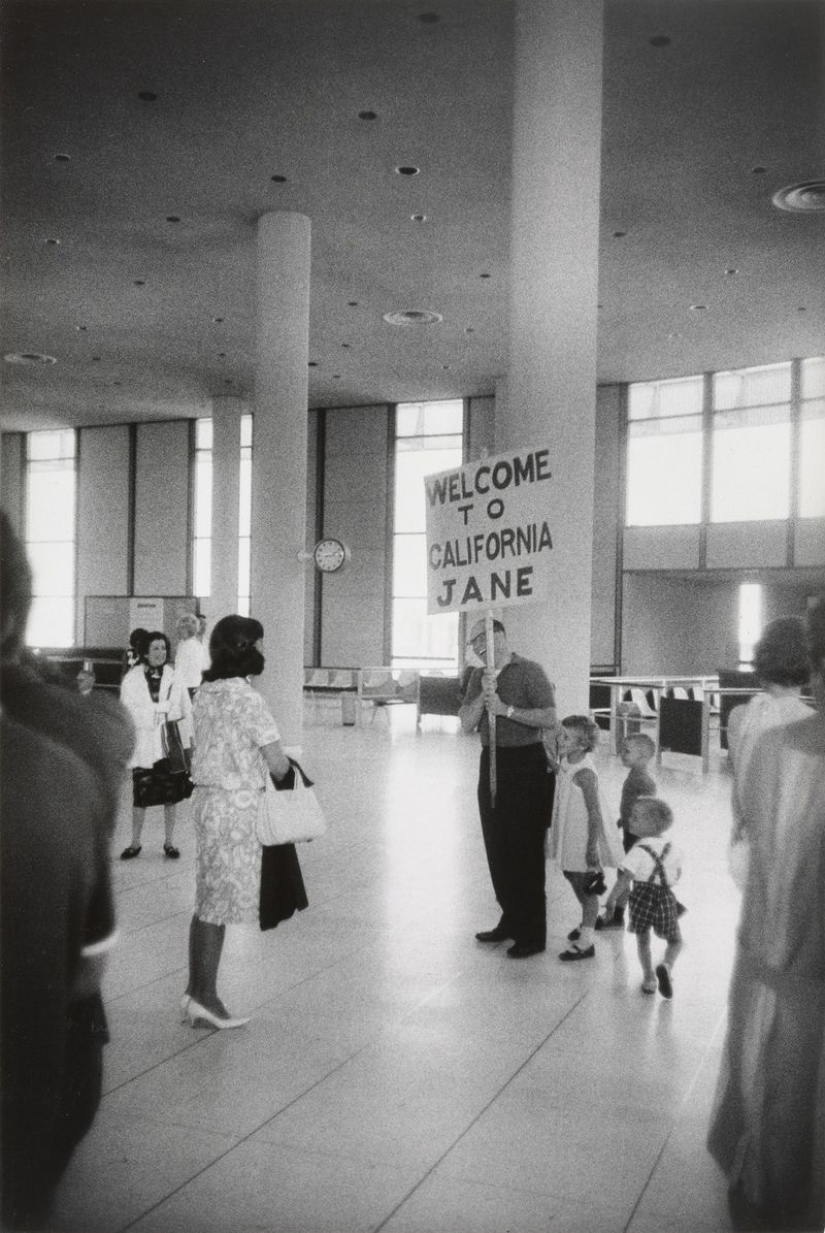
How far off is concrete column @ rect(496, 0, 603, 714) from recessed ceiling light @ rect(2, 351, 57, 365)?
1418cm

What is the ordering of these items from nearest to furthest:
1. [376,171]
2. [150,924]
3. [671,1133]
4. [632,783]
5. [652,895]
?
[671,1133] → [652,895] → [632,783] → [150,924] → [376,171]

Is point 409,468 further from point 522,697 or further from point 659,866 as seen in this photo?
point 659,866

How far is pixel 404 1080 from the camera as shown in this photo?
3.51 m

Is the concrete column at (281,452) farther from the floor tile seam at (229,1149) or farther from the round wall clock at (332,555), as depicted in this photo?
the floor tile seam at (229,1149)

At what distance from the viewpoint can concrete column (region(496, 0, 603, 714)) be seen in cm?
609

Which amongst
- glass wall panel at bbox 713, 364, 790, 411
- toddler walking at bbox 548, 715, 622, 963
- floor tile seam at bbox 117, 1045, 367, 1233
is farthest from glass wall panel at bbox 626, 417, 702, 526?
floor tile seam at bbox 117, 1045, 367, 1233

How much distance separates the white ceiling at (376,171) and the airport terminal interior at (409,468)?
2.2 inches

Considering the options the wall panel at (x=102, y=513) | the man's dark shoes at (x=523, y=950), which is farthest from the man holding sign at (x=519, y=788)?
the wall panel at (x=102, y=513)

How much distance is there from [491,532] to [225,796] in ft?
5.39

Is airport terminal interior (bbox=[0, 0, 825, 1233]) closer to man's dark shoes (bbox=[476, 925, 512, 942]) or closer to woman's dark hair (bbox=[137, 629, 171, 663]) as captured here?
man's dark shoes (bbox=[476, 925, 512, 942])

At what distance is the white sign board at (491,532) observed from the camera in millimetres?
4332

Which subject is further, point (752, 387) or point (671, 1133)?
point (752, 387)

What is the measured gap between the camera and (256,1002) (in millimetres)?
4242

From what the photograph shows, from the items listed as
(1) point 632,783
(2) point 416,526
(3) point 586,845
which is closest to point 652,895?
(3) point 586,845
